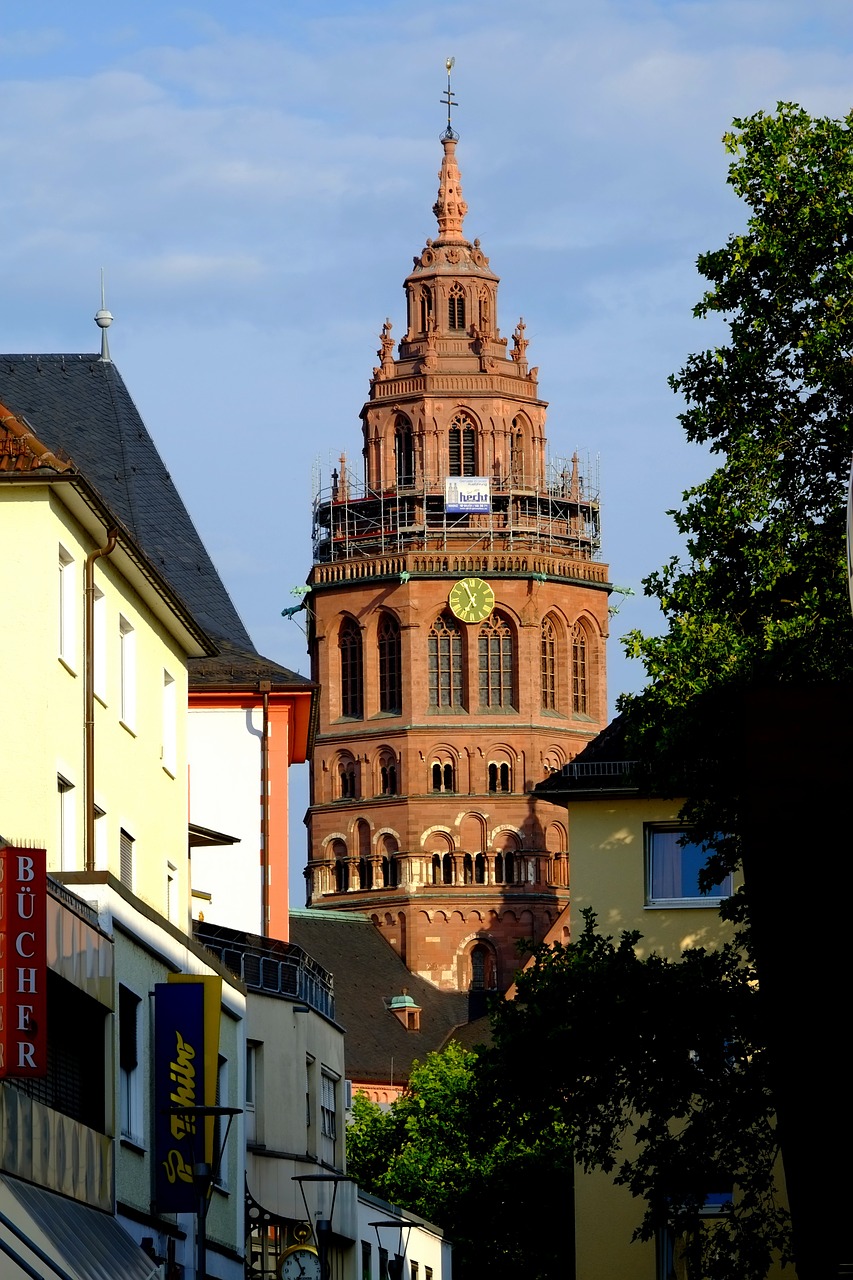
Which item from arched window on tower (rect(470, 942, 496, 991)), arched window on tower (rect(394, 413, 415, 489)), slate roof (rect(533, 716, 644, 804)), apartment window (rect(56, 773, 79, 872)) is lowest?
apartment window (rect(56, 773, 79, 872))

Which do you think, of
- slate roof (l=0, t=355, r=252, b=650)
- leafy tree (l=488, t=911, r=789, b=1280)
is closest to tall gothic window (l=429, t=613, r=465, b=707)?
slate roof (l=0, t=355, r=252, b=650)

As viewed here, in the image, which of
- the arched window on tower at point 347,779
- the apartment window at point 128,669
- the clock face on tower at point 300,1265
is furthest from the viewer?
the arched window on tower at point 347,779

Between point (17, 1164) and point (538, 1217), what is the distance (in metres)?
61.2

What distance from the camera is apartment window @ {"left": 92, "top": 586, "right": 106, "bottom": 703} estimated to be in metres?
30.3

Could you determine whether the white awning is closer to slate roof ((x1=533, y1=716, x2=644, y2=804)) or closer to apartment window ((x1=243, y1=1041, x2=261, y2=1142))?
apartment window ((x1=243, y1=1041, x2=261, y2=1142))

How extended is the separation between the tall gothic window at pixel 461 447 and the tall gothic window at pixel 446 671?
815cm

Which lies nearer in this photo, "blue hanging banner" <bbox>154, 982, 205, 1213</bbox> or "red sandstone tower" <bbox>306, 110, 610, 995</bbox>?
"blue hanging banner" <bbox>154, 982, 205, 1213</bbox>

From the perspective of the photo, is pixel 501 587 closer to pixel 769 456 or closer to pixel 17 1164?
pixel 769 456

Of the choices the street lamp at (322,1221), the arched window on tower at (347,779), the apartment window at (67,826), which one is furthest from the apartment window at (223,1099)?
the arched window on tower at (347,779)

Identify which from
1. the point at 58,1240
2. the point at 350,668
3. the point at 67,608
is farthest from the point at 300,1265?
the point at 350,668

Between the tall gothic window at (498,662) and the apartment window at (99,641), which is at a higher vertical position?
the tall gothic window at (498,662)

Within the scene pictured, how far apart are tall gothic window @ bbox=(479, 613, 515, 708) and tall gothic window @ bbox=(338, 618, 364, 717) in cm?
615

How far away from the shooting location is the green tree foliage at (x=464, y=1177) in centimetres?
8206

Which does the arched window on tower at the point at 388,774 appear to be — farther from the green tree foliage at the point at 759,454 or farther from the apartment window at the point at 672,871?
the green tree foliage at the point at 759,454
